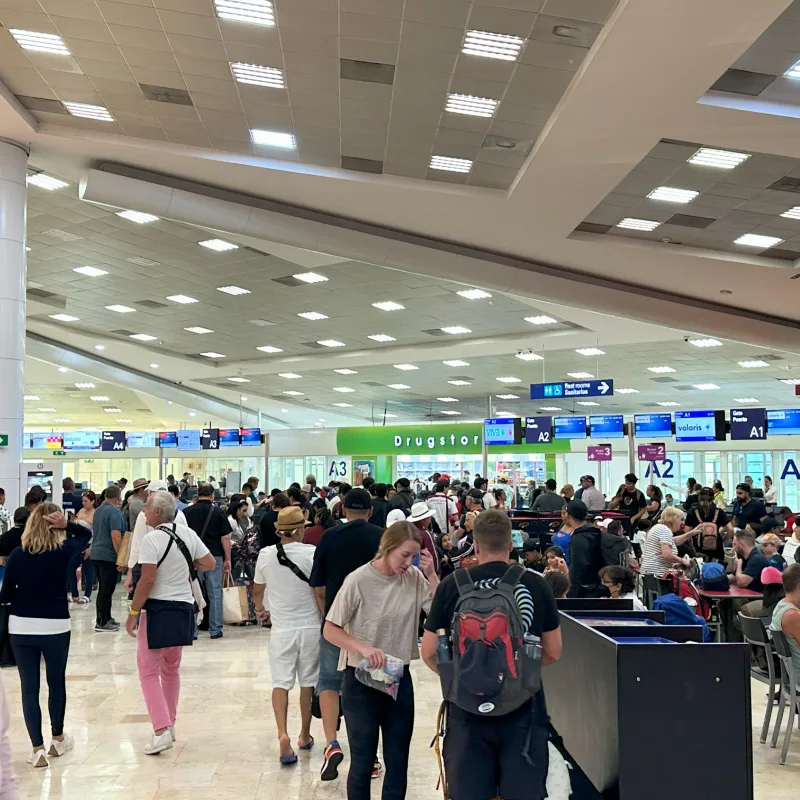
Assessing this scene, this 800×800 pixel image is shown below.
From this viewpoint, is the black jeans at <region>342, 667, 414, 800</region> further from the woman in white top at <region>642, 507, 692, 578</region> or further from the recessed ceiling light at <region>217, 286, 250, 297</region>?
the recessed ceiling light at <region>217, 286, 250, 297</region>

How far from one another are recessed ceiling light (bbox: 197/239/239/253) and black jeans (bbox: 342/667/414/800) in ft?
33.5

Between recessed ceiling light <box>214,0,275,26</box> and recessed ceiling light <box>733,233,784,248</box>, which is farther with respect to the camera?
recessed ceiling light <box>733,233,784,248</box>

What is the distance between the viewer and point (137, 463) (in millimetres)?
34000

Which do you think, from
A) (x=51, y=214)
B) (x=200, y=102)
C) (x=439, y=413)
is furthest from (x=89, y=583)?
(x=439, y=413)

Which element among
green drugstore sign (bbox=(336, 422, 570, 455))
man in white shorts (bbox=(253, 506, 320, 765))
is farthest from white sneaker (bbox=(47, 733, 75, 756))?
green drugstore sign (bbox=(336, 422, 570, 455))

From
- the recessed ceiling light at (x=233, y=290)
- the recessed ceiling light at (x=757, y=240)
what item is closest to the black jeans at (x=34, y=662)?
the recessed ceiling light at (x=757, y=240)

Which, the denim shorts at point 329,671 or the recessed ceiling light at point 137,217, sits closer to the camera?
the denim shorts at point 329,671

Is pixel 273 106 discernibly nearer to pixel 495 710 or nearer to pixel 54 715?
pixel 54 715

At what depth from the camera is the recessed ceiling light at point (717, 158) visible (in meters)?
8.37

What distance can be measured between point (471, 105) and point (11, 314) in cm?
556

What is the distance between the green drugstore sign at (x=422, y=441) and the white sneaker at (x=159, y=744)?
1924cm

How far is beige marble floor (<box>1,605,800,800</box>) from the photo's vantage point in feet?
15.1

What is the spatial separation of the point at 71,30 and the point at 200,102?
4.75 ft

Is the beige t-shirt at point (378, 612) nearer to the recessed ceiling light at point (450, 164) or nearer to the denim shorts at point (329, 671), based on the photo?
the denim shorts at point (329, 671)
